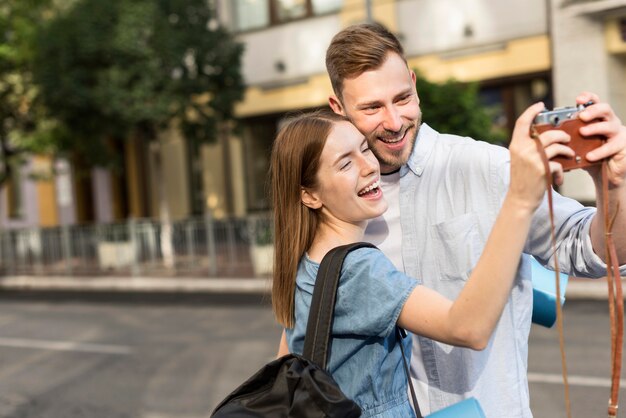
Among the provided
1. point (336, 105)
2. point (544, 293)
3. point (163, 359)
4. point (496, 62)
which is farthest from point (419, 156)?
point (496, 62)

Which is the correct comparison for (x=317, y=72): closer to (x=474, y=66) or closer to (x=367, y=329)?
(x=474, y=66)

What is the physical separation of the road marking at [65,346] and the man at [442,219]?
6.52m

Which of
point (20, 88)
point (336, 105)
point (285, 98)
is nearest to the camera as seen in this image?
point (336, 105)

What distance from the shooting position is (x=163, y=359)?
7.56 metres

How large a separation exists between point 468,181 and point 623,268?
1.29 feet

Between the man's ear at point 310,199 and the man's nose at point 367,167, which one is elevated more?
the man's nose at point 367,167

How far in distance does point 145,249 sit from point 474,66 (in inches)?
297

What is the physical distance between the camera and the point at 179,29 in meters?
15.8

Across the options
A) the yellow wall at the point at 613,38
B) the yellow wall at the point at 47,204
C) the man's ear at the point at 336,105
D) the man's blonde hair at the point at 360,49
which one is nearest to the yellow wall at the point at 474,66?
the yellow wall at the point at 613,38

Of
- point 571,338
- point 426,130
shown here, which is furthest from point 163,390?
point 426,130

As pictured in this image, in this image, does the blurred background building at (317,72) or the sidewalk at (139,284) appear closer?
the sidewalk at (139,284)

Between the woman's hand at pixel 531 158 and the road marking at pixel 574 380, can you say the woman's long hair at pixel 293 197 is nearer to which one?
the woman's hand at pixel 531 158

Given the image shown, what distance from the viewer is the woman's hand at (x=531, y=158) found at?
1.28 m

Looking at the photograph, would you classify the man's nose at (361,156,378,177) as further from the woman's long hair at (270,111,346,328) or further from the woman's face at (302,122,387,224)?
the woman's long hair at (270,111,346,328)
